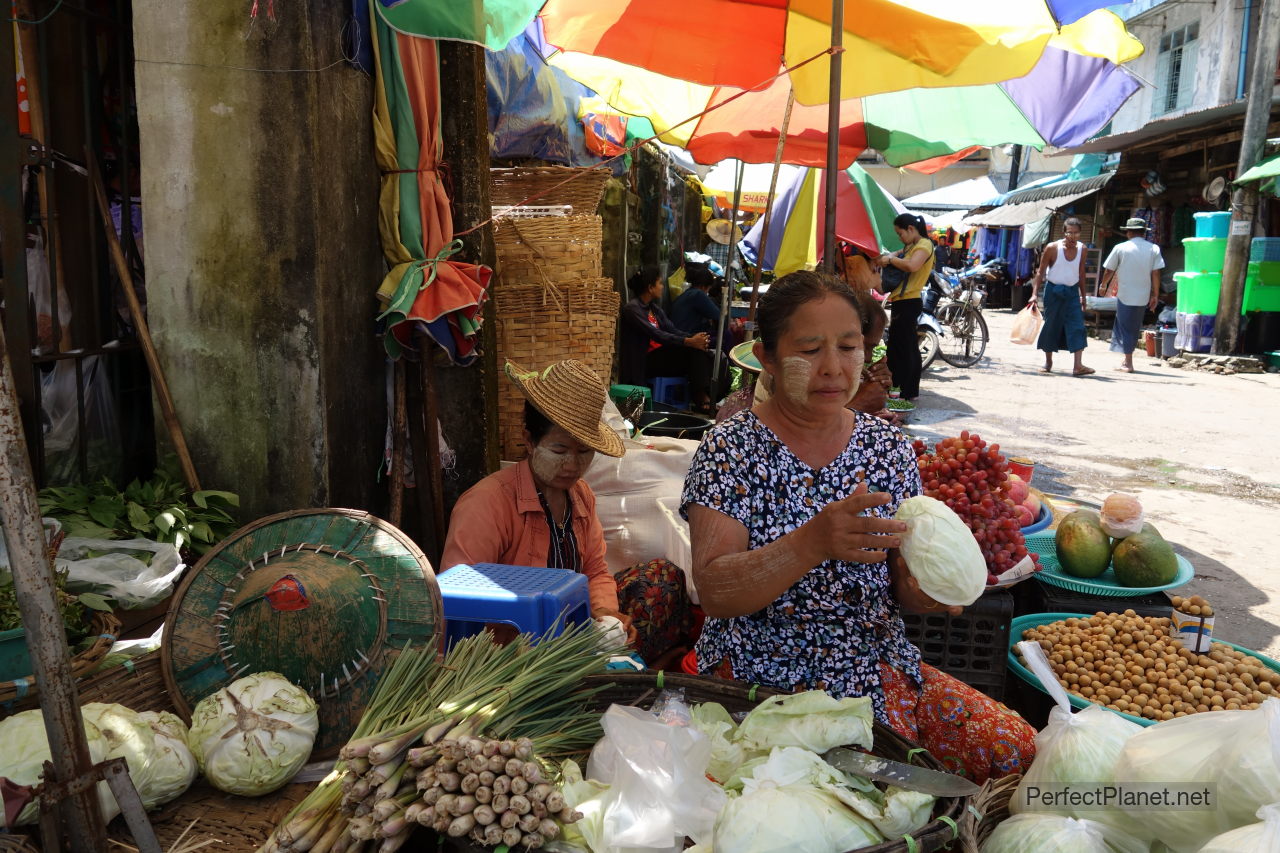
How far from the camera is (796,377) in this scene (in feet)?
8.08

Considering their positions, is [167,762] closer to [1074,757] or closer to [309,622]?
[309,622]

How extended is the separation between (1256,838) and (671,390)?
7.85 meters

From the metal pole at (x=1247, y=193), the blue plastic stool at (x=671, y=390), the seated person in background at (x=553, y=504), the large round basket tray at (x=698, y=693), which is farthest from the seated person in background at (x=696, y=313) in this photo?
the metal pole at (x=1247, y=193)

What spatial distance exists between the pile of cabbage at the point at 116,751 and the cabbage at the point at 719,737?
41.8 inches

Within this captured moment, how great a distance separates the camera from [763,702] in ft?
6.42

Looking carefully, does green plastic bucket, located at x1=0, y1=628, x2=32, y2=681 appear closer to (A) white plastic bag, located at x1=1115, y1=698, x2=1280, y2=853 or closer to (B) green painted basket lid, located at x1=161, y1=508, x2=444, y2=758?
(B) green painted basket lid, located at x1=161, y1=508, x2=444, y2=758

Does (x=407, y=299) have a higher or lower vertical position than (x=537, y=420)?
higher

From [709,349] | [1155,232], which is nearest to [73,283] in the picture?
[709,349]

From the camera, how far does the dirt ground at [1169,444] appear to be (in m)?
5.31

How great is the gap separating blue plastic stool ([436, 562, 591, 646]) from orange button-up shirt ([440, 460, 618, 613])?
38 centimetres

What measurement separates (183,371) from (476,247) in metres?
1.43

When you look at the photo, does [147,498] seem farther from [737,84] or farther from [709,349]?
[709,349]

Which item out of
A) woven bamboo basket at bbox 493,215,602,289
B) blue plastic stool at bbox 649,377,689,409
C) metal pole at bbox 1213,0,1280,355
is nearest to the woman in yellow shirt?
blue plastic stool at bbox 649,377,689,409

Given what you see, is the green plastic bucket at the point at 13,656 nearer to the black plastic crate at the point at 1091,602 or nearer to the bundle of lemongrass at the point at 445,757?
the bundle of lemongrass at the point at 445,757
